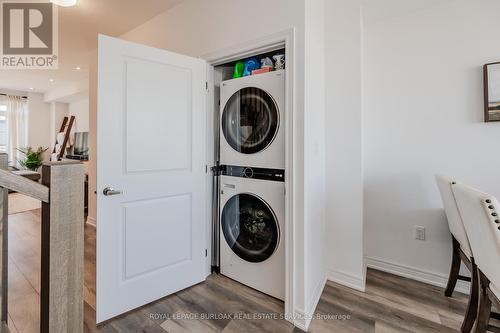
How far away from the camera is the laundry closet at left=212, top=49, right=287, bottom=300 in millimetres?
1837

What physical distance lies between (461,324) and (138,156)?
2524mm

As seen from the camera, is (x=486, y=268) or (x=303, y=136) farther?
(x=303, y=136)

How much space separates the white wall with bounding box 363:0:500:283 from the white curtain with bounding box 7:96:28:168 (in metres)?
8.32

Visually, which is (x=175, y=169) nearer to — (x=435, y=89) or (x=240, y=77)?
(x=240, y=77)

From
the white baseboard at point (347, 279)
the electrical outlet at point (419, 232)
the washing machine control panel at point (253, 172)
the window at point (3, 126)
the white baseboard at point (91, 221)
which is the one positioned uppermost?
the window at point (3, 126)

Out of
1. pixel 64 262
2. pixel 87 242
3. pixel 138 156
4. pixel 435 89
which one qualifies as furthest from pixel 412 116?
pixel 87 242

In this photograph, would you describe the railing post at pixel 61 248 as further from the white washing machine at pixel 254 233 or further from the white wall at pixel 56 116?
the white wall at pixel 56 116

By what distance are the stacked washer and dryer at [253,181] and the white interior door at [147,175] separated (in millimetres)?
213

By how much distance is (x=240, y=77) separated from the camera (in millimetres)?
2043

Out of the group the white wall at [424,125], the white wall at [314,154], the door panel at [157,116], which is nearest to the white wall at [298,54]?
the white wall at [314,154]

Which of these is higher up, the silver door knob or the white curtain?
the white curtain

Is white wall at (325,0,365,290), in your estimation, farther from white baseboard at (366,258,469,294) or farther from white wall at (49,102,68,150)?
white wall at (49,102,68,150)

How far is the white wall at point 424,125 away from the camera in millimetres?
1948

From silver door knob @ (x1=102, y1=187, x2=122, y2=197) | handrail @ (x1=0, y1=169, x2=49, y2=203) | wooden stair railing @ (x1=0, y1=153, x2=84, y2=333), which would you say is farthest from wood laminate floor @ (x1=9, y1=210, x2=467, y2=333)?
handrail @ (x1=0, y1=169, x2=49, y2=203)
